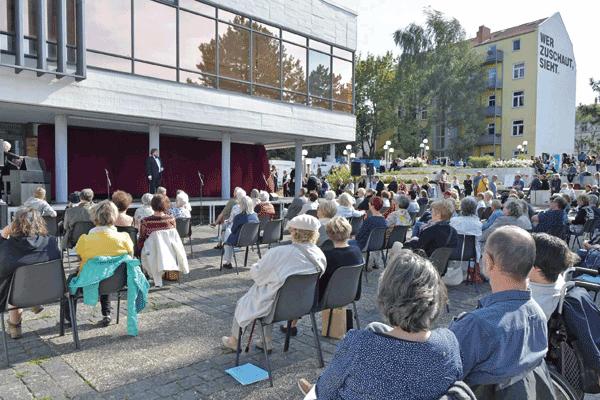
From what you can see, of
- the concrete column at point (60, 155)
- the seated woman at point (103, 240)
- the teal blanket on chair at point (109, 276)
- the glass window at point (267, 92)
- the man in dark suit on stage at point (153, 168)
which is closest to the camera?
the teal blanket on chair at point (109, 276)

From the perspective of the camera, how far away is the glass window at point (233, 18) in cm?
1420

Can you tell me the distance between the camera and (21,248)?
159 inches

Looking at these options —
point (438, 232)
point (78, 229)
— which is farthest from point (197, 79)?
point (438, 232)

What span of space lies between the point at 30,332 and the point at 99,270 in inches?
41.1

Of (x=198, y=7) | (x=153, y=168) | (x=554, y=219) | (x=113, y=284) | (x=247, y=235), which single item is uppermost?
(x=198, y=7)

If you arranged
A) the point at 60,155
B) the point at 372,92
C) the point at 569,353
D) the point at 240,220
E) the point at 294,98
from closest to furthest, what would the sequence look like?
1. the point at 569,353
2. the point at 240,220
3. the point at 60,155
4. the point at 294,98
5. the point at 372,92

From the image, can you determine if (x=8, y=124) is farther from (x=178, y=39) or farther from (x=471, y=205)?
(x=471, y=205)

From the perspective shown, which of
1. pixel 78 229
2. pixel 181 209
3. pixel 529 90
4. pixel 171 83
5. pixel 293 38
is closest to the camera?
pixel 78 229

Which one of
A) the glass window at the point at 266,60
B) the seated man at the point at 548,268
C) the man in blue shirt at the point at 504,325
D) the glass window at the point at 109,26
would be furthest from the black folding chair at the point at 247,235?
the glass window at the point at 266,60

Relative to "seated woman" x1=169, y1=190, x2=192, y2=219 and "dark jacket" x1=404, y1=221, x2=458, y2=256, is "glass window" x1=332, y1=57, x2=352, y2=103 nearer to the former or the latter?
"seated woman" x1=169, y1=190, x2=192, y2=219

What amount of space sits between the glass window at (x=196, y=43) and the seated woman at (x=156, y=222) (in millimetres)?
8419

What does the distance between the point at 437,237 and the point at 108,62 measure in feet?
32.3

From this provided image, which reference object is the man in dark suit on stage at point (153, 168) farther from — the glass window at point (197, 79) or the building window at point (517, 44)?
the building window at point (517, 44)

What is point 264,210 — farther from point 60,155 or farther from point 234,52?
point 234,52
